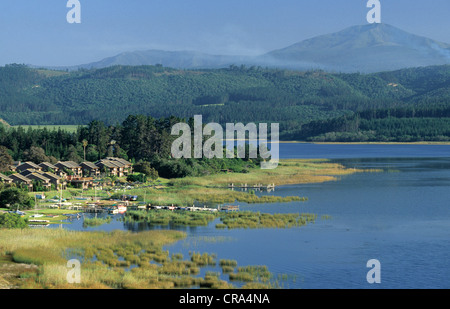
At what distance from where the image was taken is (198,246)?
191ft

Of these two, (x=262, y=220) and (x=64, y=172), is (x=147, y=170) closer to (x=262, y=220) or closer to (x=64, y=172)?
(x=64, y=172)

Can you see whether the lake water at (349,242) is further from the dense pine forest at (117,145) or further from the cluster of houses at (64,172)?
the dense pine forest at (117,145)

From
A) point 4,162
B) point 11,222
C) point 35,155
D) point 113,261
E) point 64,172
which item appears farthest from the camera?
point 35,155

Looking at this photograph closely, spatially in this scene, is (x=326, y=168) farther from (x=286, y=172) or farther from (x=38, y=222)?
(x=38, y=222)

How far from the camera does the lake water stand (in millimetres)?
49562

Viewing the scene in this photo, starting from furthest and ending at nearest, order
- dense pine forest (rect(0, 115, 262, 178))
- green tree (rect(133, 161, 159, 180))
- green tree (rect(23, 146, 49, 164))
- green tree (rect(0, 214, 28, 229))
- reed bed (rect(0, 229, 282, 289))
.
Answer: dense pine forest (rect(0, 115, 262, 178))
green tree (rect(23, 146, 49, 164))
green tree (rect(133, 161, 159, 180))
green tree (rect(0, 214, 28, 229))
reed bed (rect(0, 229, 282, 289))

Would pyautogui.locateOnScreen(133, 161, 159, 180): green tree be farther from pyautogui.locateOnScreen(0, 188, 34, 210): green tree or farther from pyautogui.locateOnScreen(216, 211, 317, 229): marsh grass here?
pyautogui.locateOnScreen(216, 211, 317, 229): marsh grass

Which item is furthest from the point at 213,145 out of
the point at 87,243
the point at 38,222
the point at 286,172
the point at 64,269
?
the point at 64,269

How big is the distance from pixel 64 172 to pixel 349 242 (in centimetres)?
5961

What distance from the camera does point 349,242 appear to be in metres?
61.5

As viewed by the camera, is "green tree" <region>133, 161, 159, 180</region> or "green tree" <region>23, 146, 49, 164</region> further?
"green tree" <region>23, 146, 49, 164</region>

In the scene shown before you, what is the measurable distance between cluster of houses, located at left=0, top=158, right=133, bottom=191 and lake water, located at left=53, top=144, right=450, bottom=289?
25.2m

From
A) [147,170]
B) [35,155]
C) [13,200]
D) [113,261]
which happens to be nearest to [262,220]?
[113,261]

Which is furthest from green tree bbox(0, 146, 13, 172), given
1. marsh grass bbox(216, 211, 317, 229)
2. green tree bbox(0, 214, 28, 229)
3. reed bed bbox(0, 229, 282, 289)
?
reed bed bbox(0, 229, 282, 289)
